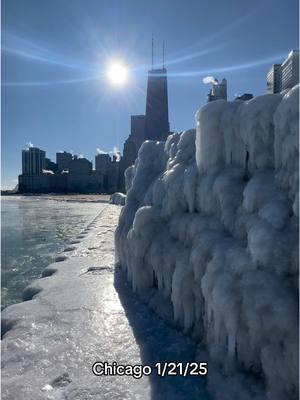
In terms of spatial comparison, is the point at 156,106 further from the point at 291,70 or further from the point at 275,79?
the point at 291,70

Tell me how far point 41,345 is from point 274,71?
16.0 metres

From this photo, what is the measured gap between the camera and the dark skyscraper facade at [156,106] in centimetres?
12825

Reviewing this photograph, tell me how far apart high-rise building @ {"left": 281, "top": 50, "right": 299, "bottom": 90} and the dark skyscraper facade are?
366 ft

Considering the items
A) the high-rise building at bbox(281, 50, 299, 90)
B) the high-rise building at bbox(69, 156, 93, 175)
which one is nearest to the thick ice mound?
the high-rise building at bbox(281, 50, 299, 90)

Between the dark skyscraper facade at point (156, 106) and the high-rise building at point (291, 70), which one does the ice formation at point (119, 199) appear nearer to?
the high-rise building at point (291, 70)

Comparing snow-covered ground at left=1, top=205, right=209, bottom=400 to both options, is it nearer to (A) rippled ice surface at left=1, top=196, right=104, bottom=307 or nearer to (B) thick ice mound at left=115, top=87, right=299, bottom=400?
(B) thick ice mound at left=115, top=87, right=299, bottom=400

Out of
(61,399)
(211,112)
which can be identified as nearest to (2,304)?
(61,399)

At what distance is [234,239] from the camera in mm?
6879

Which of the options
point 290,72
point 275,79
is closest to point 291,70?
point 290,72

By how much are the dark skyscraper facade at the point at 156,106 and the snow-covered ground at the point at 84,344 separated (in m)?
117

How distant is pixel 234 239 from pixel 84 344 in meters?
3.92

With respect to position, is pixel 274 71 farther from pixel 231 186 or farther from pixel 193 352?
pixel 193 352

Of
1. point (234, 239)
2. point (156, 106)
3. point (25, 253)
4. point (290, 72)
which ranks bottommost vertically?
point (25, 253)

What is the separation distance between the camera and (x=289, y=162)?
6062 millimetres
